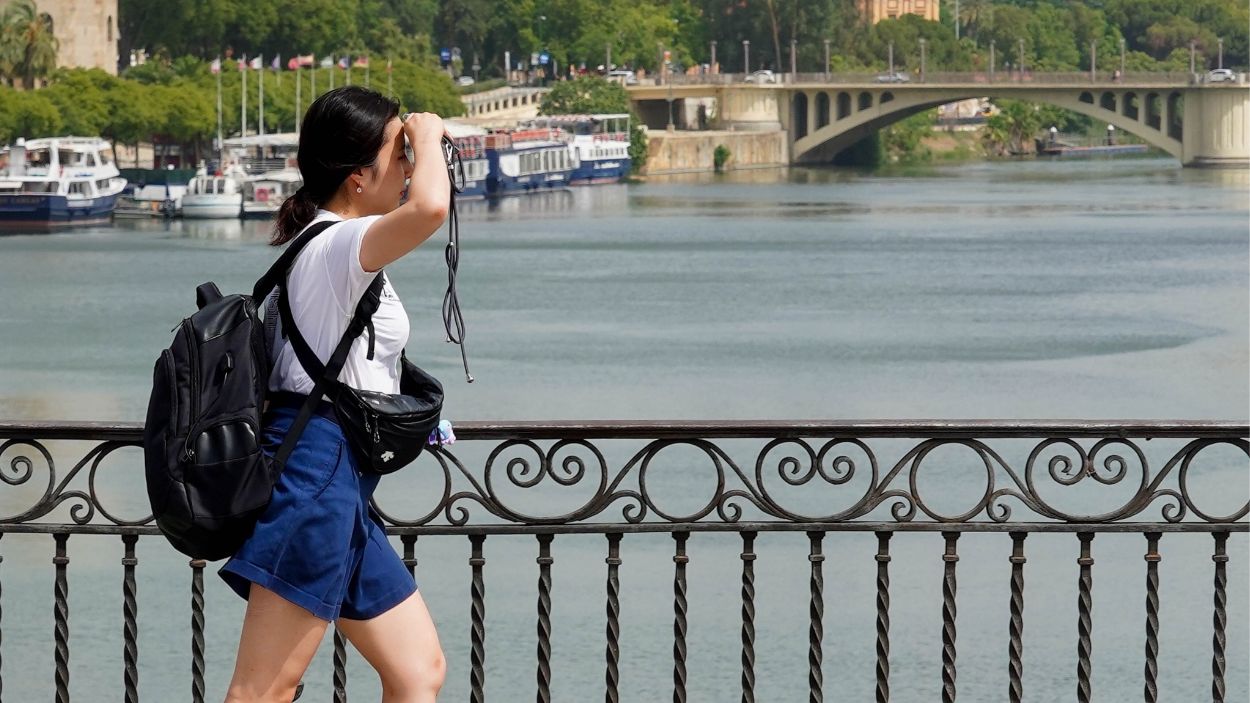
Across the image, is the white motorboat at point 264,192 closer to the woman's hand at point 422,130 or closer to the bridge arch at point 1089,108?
the bridge arch at point 1089,108

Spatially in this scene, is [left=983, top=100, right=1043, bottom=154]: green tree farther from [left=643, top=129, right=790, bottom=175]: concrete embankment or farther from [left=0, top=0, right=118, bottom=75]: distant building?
[left=0, top=0, right=118, bottom=75]: distant building

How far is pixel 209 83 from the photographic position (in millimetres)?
60094

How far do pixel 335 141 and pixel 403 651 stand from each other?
75 centimetres

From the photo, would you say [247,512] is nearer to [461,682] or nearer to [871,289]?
[461,682]

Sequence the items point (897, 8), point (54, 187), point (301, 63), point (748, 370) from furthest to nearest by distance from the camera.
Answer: point (897, 8) → point (301, 63) → point (54, 187) → point (748, 370)

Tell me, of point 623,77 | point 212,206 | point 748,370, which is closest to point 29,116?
point 212,206

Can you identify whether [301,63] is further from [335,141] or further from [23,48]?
[335,141]

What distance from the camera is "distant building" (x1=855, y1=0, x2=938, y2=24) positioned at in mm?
113562

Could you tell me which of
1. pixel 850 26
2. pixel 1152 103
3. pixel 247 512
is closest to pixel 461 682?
pixel 247 512

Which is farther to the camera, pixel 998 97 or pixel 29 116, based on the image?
pixel 998 97

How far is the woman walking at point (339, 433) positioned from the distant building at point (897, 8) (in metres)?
111

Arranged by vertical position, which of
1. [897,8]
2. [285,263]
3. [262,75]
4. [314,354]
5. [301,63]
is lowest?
[314,354]

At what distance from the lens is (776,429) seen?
12.8 feet

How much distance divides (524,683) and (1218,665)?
27.1 ft
